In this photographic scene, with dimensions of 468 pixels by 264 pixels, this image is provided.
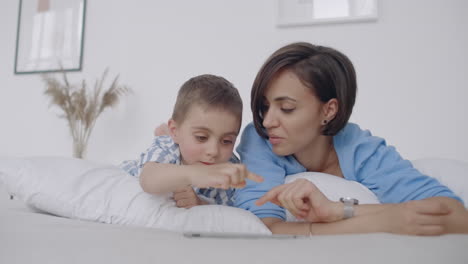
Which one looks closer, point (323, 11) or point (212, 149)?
point (212, 149)

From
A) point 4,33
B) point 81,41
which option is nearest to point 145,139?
point 81,41

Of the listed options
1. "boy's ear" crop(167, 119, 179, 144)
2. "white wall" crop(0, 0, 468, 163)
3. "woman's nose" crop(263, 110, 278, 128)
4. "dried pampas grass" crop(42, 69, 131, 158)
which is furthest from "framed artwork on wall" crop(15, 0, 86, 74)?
"woman's nose" crop(263, 110, 278, 128)

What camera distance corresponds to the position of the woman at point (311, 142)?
961 millimetres

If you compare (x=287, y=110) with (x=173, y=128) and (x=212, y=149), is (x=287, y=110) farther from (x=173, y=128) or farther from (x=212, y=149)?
(x=173, y=128)

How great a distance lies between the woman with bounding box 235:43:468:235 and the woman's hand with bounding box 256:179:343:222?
0.04ft

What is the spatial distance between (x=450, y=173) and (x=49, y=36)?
3321 mm

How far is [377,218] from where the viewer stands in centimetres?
77

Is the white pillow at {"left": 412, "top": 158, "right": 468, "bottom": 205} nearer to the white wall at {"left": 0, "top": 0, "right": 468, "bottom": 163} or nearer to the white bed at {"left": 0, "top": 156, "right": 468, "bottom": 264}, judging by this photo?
the white bed at {"left": 0, "top": 156, "right": 468, "bottom": 264}

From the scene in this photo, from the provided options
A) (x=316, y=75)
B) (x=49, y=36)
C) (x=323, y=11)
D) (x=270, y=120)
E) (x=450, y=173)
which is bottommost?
(x=450, y=173)

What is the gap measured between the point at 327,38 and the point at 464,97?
0.97 metres

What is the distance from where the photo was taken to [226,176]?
2.33 feet

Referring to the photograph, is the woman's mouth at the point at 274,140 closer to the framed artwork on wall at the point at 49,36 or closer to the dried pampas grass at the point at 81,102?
the dried pampas grass at the point at 81,102

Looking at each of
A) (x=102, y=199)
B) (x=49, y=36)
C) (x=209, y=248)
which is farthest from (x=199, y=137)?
(x=49, y=36)

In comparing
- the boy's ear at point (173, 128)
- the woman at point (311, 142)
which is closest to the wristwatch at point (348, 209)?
the woman at point (311, 142)
